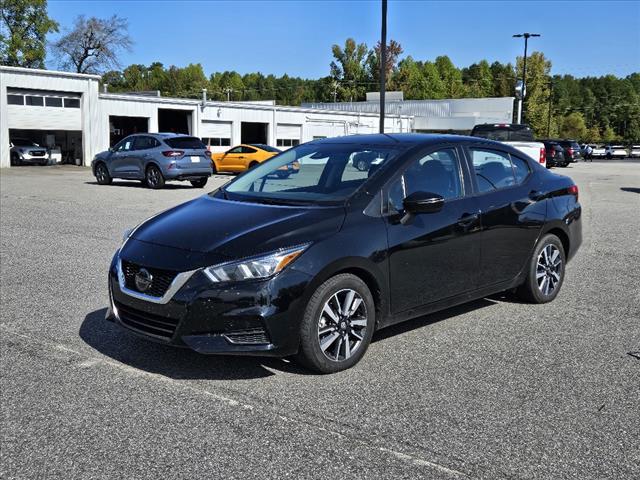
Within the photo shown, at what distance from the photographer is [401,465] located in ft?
10.1

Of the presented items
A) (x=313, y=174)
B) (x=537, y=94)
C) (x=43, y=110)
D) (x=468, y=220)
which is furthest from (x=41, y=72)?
(x=537, y=94)

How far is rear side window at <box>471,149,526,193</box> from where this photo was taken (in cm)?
544

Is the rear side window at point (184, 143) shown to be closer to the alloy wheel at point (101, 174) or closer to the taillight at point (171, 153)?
the taillight at point (171, 153)

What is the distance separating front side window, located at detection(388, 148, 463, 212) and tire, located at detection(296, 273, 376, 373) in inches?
28.7

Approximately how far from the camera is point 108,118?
122 feet

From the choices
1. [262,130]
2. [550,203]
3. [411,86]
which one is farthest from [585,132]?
[550,203]

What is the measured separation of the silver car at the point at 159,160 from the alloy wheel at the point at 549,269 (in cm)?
1480

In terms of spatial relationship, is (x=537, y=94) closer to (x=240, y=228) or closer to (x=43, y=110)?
(x=43, y=110)

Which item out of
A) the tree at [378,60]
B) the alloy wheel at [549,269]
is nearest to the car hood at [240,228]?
the alloy wheel at [549,269]

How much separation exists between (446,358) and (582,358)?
96 centimetres

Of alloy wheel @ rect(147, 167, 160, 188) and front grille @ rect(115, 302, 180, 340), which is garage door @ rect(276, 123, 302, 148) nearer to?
alloy wheel @ rect(147, 167, 160, 188)

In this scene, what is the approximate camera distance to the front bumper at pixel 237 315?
12.8ft

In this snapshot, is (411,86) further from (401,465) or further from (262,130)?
(401,465)

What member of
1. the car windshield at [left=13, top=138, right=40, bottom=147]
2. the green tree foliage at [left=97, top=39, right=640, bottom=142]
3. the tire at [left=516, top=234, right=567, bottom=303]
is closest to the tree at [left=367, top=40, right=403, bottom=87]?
the green tree foliage at [left=97, top=39, right=640, bottom=142]
